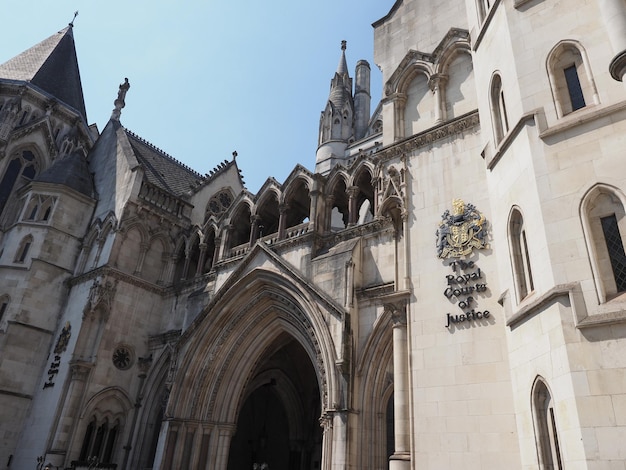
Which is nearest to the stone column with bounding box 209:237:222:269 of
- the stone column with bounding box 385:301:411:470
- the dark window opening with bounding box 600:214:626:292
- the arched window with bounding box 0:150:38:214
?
the stone column with bounding box 385:301:411:470

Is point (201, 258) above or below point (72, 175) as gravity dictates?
below

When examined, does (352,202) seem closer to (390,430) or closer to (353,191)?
(353,191)

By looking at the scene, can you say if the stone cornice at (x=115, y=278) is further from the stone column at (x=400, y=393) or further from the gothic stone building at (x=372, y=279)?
the stone column at (x=400, y=393)

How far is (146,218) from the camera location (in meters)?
22.5

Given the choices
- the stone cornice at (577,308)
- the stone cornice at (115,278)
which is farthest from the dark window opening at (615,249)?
the stone cornice at (115,278)

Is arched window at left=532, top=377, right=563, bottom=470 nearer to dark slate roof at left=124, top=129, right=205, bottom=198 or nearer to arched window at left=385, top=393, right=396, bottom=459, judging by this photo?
arched window at left=385, top=393, right=396, bottom=459

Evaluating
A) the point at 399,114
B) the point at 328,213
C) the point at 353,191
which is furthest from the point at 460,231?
the point at 328,213

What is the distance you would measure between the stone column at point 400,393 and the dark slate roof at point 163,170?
1560cm

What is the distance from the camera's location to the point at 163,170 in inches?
1058

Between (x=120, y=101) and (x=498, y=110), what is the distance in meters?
22.9

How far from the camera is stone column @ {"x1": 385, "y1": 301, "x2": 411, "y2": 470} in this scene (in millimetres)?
10297

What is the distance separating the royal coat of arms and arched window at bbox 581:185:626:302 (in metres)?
3.14

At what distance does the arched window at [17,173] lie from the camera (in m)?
25.9

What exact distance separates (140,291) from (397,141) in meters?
13.1
